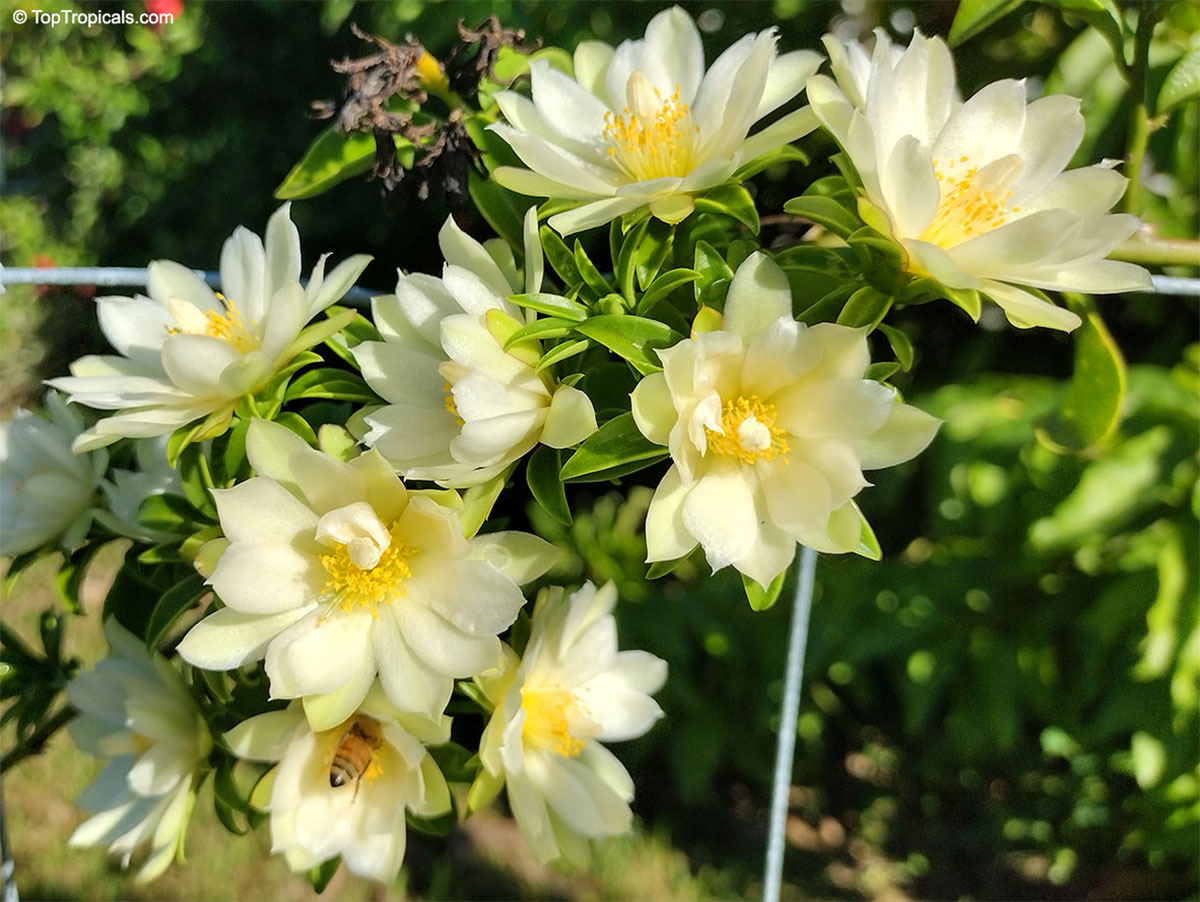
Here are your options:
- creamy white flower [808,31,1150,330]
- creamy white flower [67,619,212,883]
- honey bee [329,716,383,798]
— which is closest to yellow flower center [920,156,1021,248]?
creamy white flower [808,31,1150,330]

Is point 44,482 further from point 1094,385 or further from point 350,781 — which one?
point 1094,385

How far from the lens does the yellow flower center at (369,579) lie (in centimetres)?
51

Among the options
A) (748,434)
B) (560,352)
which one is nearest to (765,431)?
(748,434)

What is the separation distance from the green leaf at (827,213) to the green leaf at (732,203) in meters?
0.02

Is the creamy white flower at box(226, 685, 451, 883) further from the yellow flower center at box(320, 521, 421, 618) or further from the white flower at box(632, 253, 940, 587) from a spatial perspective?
the white flower at box(632, 253, 940, 587)

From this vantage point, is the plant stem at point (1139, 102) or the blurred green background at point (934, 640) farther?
the blurred green background at point (934, 640)

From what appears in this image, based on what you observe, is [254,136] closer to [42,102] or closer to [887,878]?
[42,102]

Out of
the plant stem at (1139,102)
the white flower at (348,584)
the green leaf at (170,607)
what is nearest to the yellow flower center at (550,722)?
the white flower at (348,584)

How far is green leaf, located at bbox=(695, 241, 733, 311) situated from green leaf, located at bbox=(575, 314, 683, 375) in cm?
3

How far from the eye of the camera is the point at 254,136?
2.67 m

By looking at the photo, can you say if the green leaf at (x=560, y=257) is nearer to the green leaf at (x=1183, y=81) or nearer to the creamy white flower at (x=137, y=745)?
the creamy white flower at (x=137, y=745)

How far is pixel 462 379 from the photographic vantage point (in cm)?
47

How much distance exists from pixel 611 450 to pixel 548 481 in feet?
0.17

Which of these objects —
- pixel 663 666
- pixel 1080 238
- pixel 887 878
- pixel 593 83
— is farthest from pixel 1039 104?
pixel 887 878
